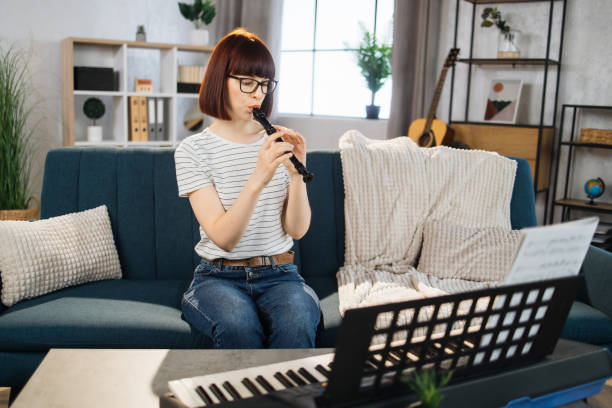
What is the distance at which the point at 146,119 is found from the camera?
4.35 metres

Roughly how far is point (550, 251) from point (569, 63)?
11.6 feet

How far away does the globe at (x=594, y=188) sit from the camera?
360 cm

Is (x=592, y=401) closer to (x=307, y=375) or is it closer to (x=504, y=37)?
(x=307, y=375)

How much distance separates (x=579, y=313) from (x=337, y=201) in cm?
91

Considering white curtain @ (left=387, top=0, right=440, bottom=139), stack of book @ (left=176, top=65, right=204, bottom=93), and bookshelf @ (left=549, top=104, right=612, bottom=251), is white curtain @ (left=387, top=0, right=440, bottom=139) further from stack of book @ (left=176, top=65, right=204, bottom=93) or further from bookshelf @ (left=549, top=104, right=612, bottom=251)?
stack of book @ (left=176, top=65, right=204, bottom=93)

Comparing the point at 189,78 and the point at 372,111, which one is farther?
the point at 372,111

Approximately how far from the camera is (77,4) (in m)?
4.36

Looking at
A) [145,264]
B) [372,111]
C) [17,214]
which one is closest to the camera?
[145,264]

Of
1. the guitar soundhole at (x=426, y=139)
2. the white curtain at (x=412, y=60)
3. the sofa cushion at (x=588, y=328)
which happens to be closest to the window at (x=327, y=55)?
the white curtain at (x=412, y=60)

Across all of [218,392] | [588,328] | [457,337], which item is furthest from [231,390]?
[588,328]

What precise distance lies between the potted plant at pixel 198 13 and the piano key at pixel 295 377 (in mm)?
3941

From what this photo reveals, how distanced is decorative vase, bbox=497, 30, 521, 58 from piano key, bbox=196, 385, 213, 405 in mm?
3569

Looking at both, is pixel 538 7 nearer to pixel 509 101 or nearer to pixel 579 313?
pixel 509 101

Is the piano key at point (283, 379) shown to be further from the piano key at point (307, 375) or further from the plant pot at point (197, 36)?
the plant pot at point (197, 36)
